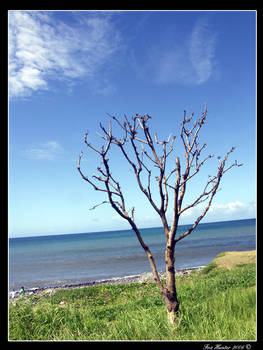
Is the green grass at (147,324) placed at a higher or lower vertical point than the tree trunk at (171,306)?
lower

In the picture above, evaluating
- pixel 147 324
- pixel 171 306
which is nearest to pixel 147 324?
pixel 147 324

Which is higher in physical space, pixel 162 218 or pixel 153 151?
pixel 153 151

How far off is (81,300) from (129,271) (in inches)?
352

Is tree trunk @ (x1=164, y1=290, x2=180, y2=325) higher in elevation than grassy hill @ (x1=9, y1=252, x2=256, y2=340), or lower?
higher

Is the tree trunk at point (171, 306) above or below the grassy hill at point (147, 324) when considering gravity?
above

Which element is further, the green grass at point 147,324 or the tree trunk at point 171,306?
the tree trunk at point 171,306

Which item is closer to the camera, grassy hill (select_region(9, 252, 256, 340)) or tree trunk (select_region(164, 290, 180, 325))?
grassy hill (select_region(9, 252, 256, 340))

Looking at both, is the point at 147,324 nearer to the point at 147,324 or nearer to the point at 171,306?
the point at 147,324

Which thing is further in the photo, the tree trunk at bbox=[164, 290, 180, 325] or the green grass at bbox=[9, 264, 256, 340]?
the tree trunk at bbox=[164, 290, 180, 325]

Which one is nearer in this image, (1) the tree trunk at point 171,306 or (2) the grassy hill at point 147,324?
(2) the grassy hill at point 147,324
